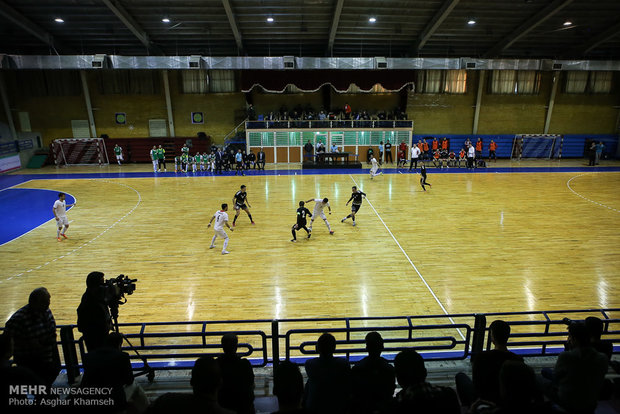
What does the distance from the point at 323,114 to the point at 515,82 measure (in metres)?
16.1

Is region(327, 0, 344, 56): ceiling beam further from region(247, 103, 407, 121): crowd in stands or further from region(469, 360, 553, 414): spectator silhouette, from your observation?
region(469, 360, 553, 414): spectator silhouette

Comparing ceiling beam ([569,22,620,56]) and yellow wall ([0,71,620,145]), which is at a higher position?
ceiling beam ([569,22,620,56])

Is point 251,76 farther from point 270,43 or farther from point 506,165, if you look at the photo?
point 506,165

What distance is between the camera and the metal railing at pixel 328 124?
96.4 ft

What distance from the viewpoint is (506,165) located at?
29.3 meters

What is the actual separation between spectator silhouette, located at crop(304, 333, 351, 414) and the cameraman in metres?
3.06

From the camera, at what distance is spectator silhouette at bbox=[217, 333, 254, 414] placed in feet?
11.6

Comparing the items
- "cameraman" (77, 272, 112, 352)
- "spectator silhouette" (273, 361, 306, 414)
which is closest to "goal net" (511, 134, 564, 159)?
"cameraman" (77, 272, 112, 352)

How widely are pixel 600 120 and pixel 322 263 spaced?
3410 centimetres

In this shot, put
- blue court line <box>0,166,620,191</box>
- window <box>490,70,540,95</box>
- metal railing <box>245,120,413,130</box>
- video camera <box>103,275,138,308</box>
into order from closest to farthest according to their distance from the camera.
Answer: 1. video camera <box>103,275,138,308</box>
2. blue court line <box>0,166,620,191</box>
3. metal railing <box>245,120,413,130</box>
4. window <box>490,70,540,95</box>

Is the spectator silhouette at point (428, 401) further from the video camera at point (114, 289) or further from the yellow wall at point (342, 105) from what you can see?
the yellow wall at point (342, 105)

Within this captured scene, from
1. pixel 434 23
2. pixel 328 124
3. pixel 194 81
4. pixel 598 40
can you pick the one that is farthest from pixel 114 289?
pixel 598 40

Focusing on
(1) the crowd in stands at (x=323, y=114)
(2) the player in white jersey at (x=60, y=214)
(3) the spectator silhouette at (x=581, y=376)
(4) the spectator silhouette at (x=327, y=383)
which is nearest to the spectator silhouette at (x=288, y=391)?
(4) the spectator silhouette at (x=327, y=383)

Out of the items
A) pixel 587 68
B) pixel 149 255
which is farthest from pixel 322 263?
pixel 587 68
